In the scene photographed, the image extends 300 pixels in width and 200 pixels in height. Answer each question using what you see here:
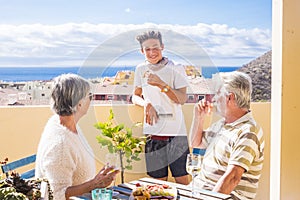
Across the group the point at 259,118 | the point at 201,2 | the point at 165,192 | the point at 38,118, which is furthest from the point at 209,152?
the point at 201,2

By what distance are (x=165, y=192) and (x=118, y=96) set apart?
4.11 feet

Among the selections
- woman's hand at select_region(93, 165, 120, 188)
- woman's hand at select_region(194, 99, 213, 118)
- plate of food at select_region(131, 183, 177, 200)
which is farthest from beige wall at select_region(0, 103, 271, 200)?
plate of food at select_region(131, 183, 177, 200)

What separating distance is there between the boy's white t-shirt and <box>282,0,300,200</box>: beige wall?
0.79 metres

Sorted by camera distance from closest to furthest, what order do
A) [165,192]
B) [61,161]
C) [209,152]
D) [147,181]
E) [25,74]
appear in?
[165,192], [61,161], [147,181], [209,152], [25,74]

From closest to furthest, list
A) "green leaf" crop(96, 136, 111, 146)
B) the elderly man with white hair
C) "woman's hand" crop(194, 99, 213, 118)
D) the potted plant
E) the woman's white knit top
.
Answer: the woman's white knit top, the elderly man with white hair, "woman's hand" crop(194, 99, 213, 118), "green leaf" crop(96, 136, 111, 146), the potted plant

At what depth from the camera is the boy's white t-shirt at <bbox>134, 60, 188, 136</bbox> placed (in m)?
2.75

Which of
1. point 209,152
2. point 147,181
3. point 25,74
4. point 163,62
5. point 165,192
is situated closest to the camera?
point 165,192

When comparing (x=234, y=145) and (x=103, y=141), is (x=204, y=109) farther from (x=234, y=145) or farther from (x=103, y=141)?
(x=103, y=141)

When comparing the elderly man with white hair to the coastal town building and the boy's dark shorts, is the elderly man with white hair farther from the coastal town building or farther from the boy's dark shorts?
the boy's dark shorts

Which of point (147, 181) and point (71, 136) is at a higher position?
point (71, 136)

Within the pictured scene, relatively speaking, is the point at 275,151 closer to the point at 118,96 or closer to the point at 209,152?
the point at 209,152

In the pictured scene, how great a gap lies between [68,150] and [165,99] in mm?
1138

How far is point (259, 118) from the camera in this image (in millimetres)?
3064

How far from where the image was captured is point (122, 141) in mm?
2809
